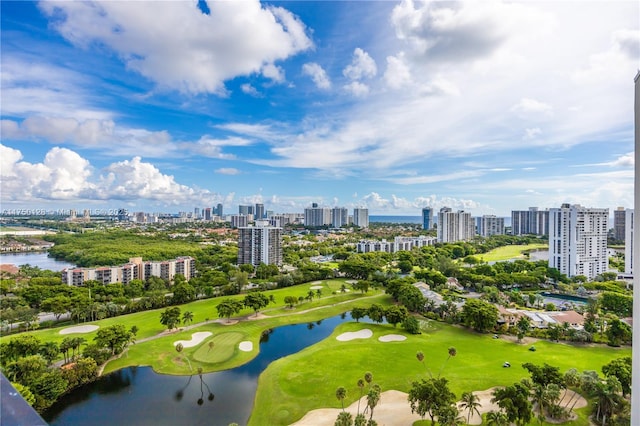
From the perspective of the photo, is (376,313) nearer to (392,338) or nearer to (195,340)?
(392,338)

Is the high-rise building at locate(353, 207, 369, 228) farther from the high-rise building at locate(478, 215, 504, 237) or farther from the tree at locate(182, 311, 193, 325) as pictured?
the tree at locate(182, 311, 193, 325)

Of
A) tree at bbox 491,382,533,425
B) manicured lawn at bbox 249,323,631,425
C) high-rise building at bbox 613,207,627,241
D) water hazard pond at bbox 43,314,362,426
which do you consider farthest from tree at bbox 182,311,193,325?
high-rise building at bbox 613,207,627,241

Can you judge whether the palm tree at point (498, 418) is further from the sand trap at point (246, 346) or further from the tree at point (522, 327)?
the sand trap at point (246, 346)

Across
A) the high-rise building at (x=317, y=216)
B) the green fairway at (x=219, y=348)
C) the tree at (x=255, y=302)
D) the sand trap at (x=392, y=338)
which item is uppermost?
the high-rise building at (x=317, y=216)

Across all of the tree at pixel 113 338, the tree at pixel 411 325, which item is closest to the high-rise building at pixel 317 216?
the tree at pixel 411 325

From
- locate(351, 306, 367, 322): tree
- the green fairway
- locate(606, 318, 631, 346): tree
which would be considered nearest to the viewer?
the green fairway

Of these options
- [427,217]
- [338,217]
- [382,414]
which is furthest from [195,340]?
[338,217]
